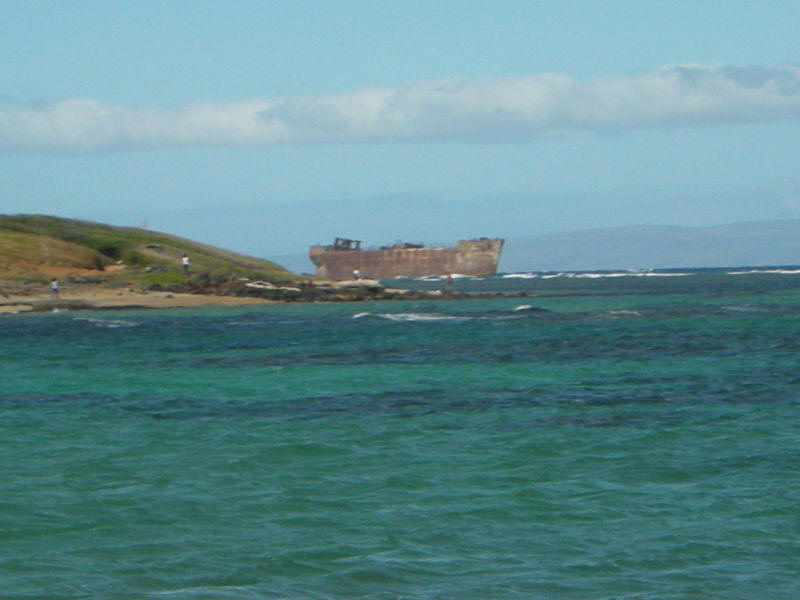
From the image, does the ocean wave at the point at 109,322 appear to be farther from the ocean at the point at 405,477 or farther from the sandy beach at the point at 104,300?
the ocean at the point at 405,477

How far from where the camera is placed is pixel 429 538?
12.2 metres

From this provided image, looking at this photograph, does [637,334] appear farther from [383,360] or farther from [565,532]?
[565,532]

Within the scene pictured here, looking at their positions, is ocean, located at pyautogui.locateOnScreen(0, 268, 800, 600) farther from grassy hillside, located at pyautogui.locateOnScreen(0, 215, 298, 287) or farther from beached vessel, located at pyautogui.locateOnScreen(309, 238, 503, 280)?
beached vessel, located at pyautogui.locateOnScreen(309, 238, 503, 280)

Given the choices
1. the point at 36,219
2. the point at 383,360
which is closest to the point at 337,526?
the point at 383,360

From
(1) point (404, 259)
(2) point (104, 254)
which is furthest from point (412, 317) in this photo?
(1) point (404, 259)

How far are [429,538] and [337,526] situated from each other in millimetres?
1037

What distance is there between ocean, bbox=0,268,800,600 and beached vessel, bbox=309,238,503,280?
3956 inches

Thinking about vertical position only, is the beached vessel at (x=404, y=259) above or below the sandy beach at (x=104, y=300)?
above

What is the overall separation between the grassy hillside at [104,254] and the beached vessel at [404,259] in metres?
37.7

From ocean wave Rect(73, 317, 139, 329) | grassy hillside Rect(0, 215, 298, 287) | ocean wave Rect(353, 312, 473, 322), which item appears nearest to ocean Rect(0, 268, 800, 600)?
ocean wave Rect(73, 317, 139, 329)

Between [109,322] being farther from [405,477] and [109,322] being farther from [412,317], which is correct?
[405,477]

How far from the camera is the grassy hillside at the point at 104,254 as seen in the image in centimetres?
6869

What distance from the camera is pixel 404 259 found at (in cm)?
13475

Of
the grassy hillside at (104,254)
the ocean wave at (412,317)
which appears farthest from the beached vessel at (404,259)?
the ocean wave at (412,317)
